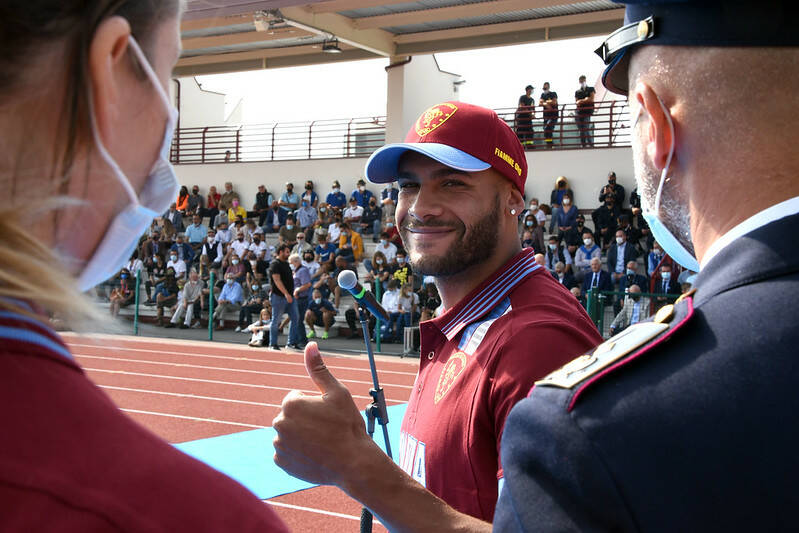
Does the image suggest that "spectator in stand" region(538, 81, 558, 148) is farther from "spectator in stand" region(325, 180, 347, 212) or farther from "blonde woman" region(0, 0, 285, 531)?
"blonde woman" region(0, 0, 285, 531)

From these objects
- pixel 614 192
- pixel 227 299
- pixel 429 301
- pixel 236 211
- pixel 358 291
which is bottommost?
pixel 227 299

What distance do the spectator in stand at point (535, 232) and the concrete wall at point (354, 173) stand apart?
309 cm

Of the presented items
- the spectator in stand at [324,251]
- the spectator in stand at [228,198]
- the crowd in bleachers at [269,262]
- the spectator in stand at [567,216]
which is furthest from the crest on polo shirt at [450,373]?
the spectator in stand at [228,198]

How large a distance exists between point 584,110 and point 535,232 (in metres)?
5.23

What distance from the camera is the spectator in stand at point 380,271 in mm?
16844

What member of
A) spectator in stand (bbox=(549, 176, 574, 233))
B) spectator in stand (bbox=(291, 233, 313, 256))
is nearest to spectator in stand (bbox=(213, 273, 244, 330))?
spectator in stand (bbox=(291, 233, 313, 256))

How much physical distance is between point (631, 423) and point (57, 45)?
0.78m

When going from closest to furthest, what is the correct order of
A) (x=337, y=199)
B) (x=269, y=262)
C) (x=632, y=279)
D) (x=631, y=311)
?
1. (x=631, y=311)
2. (x=632, y=279)
3. (x=269, y=262)
4. (x=337, y=199)

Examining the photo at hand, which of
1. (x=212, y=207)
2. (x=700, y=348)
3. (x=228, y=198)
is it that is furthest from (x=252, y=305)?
(x=700, y=348)

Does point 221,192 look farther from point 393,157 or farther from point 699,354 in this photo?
point 699,354

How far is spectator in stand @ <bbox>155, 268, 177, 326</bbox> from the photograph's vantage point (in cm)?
2059

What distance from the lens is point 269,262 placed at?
2058cm

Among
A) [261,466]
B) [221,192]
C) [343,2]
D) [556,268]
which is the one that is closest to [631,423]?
[261,466]

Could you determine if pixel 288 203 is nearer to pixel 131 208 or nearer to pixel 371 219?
pixel 371 219
